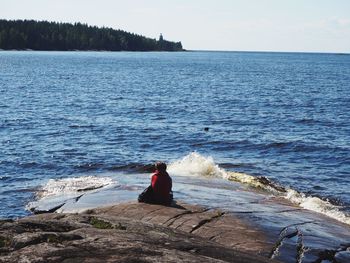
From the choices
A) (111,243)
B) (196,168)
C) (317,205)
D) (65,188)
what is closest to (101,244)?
(111,243)

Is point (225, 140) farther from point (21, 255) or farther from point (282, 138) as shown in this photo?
point (21, 255)

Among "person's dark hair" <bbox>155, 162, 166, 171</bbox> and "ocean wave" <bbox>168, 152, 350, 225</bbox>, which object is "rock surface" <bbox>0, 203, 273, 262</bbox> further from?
"ocean wave" <bbox>168, 152, 350, 225</bbox>

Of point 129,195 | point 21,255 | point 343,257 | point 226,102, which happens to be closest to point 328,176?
point 129,195

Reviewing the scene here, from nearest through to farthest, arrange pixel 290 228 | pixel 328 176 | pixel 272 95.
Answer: pixel 290 228 → pixel 328 176 → pixel 272 95

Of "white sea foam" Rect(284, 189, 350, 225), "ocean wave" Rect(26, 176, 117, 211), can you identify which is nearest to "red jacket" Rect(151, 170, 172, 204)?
"ocean wave" Rect(26, 176, 117, 211)

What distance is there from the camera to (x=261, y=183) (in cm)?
2648

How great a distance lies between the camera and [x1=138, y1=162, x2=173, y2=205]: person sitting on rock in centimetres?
1809

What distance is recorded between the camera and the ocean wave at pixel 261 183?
75.6ft

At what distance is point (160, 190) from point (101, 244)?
336 inches

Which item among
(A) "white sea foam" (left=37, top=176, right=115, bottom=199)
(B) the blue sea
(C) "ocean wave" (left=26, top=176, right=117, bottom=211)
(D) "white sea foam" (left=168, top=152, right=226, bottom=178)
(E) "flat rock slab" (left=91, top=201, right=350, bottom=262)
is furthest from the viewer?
(B) the blue sea

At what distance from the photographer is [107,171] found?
3109 centimetres

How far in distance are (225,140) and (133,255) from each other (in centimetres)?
3284

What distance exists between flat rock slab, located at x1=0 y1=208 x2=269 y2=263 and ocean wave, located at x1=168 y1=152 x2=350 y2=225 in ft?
39.3

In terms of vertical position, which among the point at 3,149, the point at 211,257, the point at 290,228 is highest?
the point at 211,257
